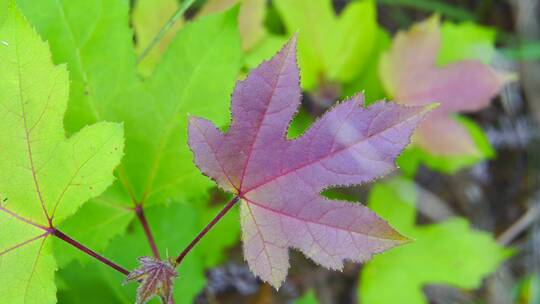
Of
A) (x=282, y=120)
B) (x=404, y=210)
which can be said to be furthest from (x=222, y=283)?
(x=282, y=120)

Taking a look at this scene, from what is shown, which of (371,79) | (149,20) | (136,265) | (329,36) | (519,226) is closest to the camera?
(136,265)

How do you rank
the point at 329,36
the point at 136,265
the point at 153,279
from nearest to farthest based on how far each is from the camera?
the point at 153,279 → the point at 136,265 → the point at 329,36

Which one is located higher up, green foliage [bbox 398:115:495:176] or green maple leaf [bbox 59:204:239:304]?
green maple leaf [bbox 59:204:239:304]

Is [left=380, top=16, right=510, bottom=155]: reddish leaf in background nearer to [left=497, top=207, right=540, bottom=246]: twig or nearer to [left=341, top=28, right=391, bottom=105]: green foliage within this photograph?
[left=341, top=28, right=391, bottom=105]: green foliage

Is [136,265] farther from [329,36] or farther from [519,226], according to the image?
[519,226]

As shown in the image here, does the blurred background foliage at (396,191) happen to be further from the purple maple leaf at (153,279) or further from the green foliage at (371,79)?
the purple maple leaf at (153,279)

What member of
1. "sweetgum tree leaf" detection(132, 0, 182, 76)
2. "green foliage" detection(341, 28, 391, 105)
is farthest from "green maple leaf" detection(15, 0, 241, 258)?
"green foliage" detection(341, 28, 391, 105)

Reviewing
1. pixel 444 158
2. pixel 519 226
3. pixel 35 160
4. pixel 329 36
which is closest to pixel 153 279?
pixel 35 160
